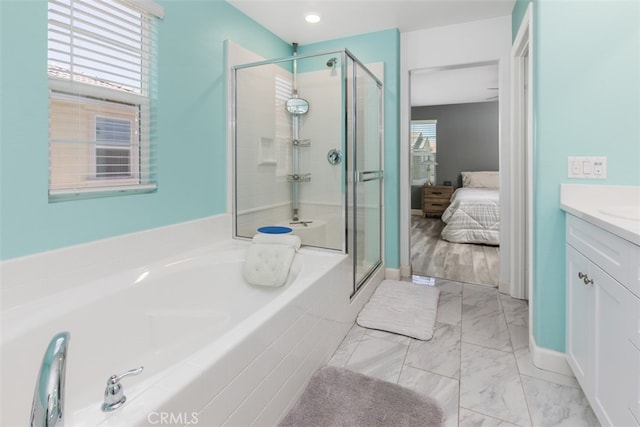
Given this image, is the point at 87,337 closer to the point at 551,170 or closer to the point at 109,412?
the point at 109,412

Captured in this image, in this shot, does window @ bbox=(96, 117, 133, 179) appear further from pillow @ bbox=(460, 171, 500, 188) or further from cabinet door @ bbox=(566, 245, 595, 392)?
pillow @ bbox=(460, 171, 500, 188)

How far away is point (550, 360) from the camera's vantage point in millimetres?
1853

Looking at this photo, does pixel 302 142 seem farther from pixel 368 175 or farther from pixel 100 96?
pixel 100 96

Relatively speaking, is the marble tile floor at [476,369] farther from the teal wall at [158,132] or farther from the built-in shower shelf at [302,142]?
the built-in shower shelf at [302,142]

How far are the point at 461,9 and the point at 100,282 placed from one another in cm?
319

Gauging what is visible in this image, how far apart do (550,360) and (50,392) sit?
2.17 m

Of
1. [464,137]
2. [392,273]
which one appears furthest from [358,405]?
[464,137]

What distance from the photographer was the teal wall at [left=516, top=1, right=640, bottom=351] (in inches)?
65.2

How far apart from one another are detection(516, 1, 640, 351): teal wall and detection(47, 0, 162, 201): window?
2144 mm

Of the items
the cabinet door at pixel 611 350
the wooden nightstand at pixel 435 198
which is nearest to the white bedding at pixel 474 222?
the wooden nightstand at pixel 435 198

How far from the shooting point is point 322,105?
3043mm

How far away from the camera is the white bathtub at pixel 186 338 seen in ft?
3.26

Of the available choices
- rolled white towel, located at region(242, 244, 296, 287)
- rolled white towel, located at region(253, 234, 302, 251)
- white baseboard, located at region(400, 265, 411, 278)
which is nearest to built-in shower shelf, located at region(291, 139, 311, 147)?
rolled white towel, located at region(253, 234, 302, 251)

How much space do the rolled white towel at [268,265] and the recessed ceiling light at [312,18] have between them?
1941 mm
